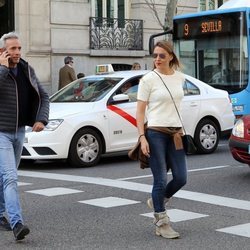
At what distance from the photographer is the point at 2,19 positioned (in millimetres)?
22812

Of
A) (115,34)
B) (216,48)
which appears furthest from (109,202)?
(115,34)

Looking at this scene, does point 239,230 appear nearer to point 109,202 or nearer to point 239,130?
point 109,202

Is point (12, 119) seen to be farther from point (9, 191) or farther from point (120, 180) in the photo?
point (120, 180)

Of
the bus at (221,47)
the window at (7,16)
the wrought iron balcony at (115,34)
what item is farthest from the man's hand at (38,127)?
the wrought iron balcony at (115,34)

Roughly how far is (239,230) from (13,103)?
102 inches

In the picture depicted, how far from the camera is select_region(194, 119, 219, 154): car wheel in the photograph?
1260 cm

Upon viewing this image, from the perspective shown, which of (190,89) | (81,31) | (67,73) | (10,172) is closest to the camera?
(10,172)

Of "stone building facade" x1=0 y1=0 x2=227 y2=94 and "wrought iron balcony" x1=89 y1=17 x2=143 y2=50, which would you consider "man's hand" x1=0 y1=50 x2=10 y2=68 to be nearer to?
"stone building facade" x1=0 y1=0 x2=227 y2=94

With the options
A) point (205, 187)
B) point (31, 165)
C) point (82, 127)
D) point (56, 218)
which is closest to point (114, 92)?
point (82, 127)

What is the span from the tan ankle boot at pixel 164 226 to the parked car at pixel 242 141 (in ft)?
10.9

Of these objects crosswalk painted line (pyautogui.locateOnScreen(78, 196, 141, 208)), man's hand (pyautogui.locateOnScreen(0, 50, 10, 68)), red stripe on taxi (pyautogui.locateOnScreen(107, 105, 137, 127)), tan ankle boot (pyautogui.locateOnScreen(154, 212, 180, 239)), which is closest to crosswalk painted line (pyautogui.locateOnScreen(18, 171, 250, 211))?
crosswalk painted line (pyautogui.locateOnScreen(78, 196, 141, 208))

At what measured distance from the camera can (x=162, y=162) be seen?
600 cm

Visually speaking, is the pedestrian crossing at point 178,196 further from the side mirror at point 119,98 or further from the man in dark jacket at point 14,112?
the side mirror at point 119,98

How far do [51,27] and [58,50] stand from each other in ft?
2.67
